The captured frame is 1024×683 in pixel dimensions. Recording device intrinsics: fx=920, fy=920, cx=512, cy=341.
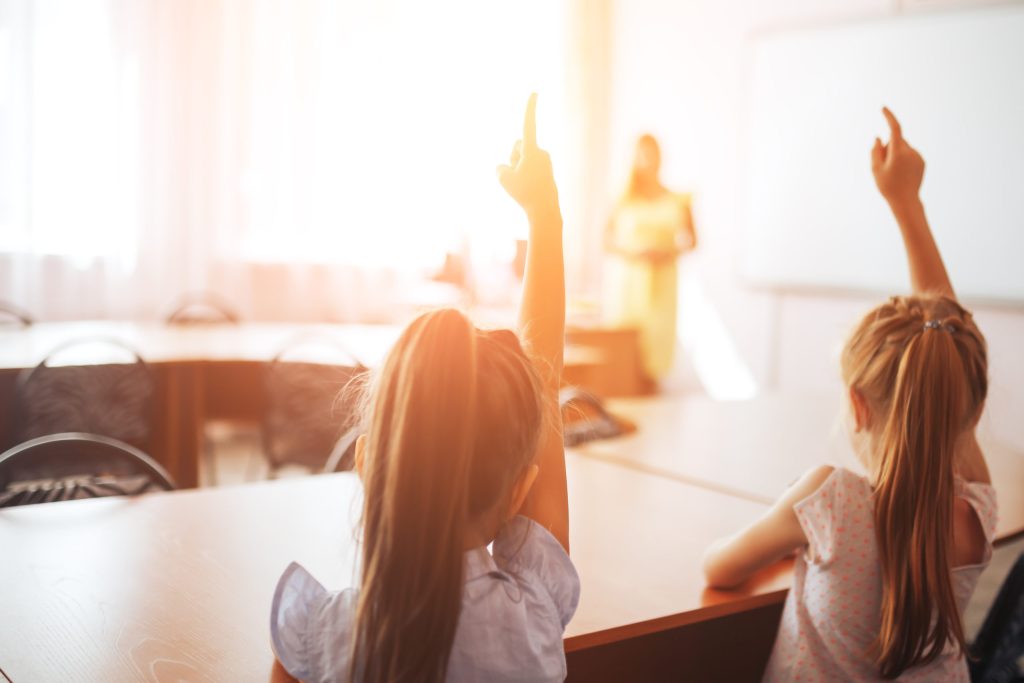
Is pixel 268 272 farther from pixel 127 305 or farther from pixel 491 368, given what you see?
pixel 491 368

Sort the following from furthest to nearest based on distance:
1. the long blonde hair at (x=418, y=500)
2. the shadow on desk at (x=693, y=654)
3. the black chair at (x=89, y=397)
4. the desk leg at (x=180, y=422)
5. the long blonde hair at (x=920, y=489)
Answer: the desk leg at (x=180, y=422) < the black chair at (x=89, y=397) < the shadow on desk at (x=693, y=654) < the long blonde hair at (x=920, y=489) < the long blonde hair at (x=418, y=500)

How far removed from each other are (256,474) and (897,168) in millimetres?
3069

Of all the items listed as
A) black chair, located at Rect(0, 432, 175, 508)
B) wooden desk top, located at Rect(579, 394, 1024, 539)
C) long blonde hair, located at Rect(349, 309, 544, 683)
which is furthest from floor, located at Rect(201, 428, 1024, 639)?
long blonde hair, located at Rect(349, 309, 544, 683)

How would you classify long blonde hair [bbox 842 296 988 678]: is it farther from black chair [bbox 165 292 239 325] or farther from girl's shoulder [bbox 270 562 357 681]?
black chair [bbox 165 292 239 325]

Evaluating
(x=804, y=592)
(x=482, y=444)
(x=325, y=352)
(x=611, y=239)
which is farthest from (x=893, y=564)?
(x=611, y=239)

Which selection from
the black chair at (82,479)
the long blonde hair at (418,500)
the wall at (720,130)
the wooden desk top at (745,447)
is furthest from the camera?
the wall at (720,130)

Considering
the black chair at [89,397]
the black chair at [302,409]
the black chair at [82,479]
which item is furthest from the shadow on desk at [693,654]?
the black chair at [89,397]

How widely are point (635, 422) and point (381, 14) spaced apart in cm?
334

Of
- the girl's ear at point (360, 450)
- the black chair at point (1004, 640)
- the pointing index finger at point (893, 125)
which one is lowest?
the black chair at point (1004, 640)

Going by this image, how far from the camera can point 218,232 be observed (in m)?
4.67

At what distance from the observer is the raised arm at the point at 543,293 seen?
3.27ft

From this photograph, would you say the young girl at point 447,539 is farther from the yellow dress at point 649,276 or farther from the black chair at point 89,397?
the yellow dress at point 649,276

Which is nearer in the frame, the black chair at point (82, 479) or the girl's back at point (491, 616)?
the girl's back at point (491, 616)

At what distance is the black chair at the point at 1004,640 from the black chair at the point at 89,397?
2.17 metres
